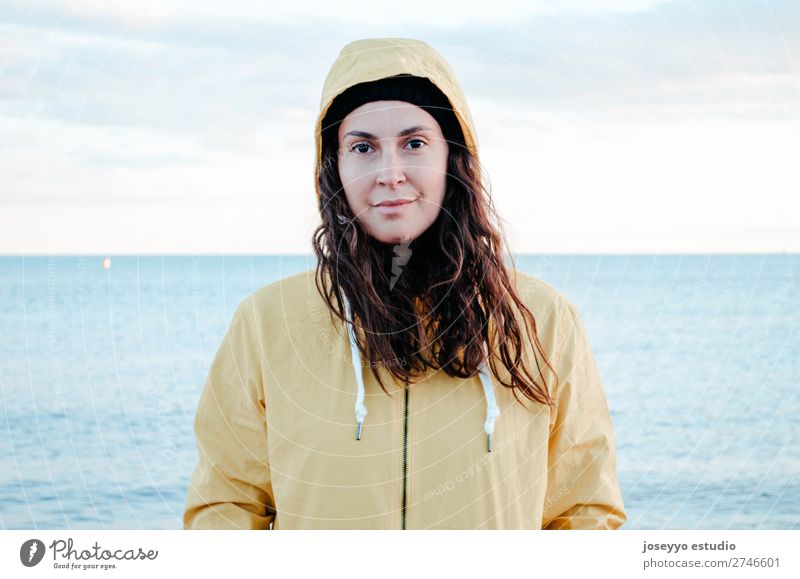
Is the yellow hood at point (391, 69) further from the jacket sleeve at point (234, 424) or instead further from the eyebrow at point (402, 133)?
the jacket sleeve at point (234, 424)

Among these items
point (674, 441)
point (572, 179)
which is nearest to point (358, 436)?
point (572, 179)

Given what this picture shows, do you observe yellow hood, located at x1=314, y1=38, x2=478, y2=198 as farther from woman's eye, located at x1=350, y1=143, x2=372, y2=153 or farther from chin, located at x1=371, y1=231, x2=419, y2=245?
chin, located at x1=371, y1=231, x2=419, y2=245

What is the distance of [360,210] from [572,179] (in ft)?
5.05

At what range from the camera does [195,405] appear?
1202cm

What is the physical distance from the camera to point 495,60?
9.04ft

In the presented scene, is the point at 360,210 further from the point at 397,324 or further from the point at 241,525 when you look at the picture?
the point at 241,525

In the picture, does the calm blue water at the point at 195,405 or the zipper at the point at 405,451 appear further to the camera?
the calm blue water at the point at 195,405

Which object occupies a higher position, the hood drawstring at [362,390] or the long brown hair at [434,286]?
the long brown hair at [434,286]

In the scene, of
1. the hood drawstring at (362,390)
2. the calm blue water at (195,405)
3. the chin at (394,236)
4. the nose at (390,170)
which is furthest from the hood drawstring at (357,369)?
the calm blue water at (195,405)

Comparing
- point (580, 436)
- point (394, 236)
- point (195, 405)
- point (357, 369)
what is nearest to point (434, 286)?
point (394, 236)

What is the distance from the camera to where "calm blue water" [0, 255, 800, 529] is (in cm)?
824

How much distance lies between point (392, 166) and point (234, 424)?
2.34 ft

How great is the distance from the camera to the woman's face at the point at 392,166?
2100 mm

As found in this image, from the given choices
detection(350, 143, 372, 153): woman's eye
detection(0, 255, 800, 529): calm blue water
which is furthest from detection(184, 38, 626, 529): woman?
detection(0, 255, 800, 529): calm blue water
